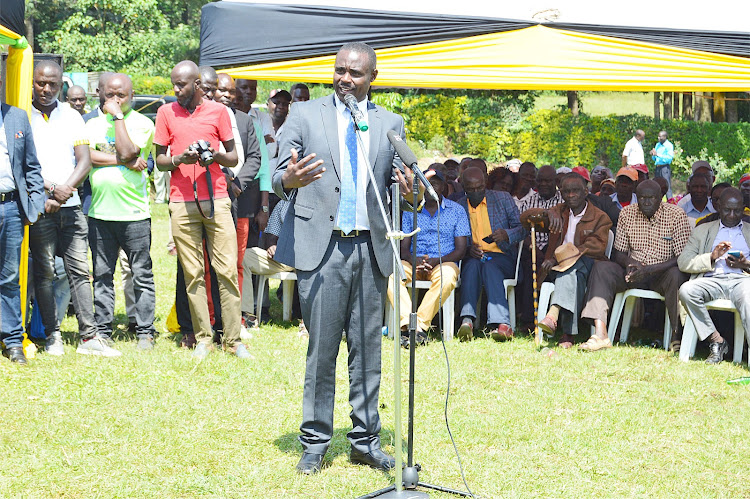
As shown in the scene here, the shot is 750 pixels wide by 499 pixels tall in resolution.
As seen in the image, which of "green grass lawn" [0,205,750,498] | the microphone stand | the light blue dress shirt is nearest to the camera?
the microphone stand

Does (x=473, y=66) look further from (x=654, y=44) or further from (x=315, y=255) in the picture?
(x=315, y=255)

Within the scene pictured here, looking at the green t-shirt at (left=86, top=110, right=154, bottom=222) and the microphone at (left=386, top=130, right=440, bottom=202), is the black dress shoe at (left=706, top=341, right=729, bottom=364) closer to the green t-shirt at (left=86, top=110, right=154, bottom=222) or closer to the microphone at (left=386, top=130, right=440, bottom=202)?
the microphone at (left=386, top=130, right=440, bottom=202)

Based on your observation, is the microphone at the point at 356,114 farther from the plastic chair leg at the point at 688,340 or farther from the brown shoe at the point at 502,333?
the plastic chair leg at the point at 688,340

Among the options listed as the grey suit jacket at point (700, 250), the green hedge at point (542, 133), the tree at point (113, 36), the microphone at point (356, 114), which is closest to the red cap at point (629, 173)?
the grey suit jacket at point (700, 250)

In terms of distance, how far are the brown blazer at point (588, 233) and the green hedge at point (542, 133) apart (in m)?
13.3

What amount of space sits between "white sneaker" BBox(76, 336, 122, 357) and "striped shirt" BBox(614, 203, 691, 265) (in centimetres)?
426

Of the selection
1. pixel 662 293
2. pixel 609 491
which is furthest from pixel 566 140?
pixel 609 491

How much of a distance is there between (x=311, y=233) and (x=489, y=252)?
417 cm

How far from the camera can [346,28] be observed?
7.02m

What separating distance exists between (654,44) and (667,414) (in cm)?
288

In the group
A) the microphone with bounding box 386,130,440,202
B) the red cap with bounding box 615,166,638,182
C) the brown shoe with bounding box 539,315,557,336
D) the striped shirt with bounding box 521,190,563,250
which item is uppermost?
the microphone with bounding box 386,130,440,202

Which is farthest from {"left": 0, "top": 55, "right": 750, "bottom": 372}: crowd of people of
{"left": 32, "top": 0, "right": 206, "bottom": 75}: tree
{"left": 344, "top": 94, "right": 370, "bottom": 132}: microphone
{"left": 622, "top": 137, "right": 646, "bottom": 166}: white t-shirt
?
{"left": 32, "top": 0, "right": 206, "bottom": 75}: tree

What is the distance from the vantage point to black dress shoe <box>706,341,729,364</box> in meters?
7.18

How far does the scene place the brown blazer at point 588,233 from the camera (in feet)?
25.9
